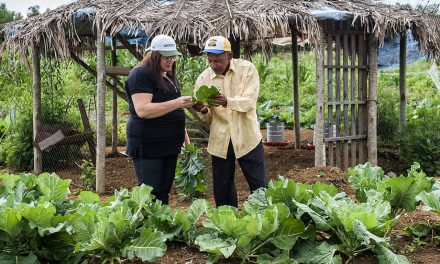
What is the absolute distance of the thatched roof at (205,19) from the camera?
28.8 ft

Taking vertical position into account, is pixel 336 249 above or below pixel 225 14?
below

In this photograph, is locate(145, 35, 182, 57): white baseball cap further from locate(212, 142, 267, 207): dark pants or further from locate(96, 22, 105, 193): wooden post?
locate(96, 22, 105, 193): wooden post

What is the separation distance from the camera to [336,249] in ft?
14.5

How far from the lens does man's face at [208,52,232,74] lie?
5645 millimetres

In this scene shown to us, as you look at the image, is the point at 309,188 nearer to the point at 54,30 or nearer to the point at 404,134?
the point at 54,30

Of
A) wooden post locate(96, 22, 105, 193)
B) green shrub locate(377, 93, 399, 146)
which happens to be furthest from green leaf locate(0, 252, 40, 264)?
green shrub locate(377, 93, 399, 146)

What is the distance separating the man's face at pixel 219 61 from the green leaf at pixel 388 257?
206 centimetres

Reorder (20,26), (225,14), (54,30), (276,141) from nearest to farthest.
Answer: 1. (225,14)
2. (54,30)
3. (20,26)
4. (276,141)

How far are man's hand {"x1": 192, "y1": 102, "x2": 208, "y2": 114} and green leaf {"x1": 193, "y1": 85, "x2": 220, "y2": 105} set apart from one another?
58 millimetres

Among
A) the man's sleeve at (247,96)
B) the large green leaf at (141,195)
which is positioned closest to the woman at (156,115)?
the man's sleeve at (247,96)

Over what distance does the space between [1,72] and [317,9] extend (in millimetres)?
8099

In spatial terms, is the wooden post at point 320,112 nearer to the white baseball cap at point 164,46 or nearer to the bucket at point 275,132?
the bucket at point 275,132

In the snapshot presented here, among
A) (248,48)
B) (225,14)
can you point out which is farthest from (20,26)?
(248,48)

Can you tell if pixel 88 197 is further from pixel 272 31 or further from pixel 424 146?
pixel 424 146
